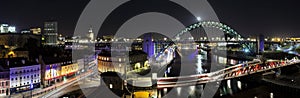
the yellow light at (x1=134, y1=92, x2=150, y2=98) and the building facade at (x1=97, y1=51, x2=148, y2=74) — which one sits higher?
the building facade at (x1=97, y1=51, x2=148, y2=74)

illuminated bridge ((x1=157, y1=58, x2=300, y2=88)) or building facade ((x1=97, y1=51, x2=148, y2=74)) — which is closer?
illuminated bridge ((x1=157, y1=58, x2=300, y2=88))

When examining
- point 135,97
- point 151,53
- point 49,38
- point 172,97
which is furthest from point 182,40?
point 135,97

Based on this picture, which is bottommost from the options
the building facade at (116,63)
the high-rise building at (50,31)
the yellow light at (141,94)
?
the yellow light at (141,94)

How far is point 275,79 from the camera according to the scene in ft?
29.2

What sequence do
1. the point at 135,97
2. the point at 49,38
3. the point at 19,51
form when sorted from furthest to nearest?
the point at 49,38 < the point at 19,51 < the point at 135,97

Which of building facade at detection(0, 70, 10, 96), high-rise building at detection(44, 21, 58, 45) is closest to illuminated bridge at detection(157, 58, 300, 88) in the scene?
building facade at detection(0, 70, 10, 96)

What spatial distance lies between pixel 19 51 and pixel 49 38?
15.1m

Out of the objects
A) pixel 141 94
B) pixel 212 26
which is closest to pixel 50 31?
pixel 212 26

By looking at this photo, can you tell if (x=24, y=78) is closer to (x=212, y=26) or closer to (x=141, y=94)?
(x=141, y=94)

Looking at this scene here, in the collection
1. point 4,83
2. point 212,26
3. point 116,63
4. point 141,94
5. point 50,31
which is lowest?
point 141,94

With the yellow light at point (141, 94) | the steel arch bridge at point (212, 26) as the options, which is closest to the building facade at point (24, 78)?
the yellow light at point (141, 94)

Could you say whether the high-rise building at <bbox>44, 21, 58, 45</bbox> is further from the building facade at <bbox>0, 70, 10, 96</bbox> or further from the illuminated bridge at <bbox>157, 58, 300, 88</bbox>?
the illuminated bridge at <bbox>157, 58, 300, 88</bbox>

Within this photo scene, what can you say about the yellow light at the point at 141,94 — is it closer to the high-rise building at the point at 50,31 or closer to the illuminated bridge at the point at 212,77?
the illuminated bridge at the point at 212,77

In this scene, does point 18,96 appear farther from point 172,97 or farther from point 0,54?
point 0,54
